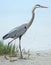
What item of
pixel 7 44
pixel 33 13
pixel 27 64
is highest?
pixel 33 13

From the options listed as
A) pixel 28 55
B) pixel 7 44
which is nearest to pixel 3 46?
pixel 7 44

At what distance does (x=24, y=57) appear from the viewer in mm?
12852

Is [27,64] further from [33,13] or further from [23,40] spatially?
[23,40]

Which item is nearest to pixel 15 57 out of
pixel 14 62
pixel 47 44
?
pixel 14 62

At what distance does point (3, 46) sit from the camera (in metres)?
13.6

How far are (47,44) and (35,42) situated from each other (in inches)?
29.2

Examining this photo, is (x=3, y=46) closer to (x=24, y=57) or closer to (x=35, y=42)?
(x=24, y=57)

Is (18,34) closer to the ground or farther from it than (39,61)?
farther from it

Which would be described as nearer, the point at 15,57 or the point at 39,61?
the point at 39,61

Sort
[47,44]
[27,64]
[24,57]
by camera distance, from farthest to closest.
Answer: [47,44] → [24,57] → [27,64]

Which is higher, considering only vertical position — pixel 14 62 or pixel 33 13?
pixel 33 13

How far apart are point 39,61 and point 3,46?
2.15m

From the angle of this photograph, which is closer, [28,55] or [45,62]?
[45,62]

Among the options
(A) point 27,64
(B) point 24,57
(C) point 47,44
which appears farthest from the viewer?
(C) point 47,44
